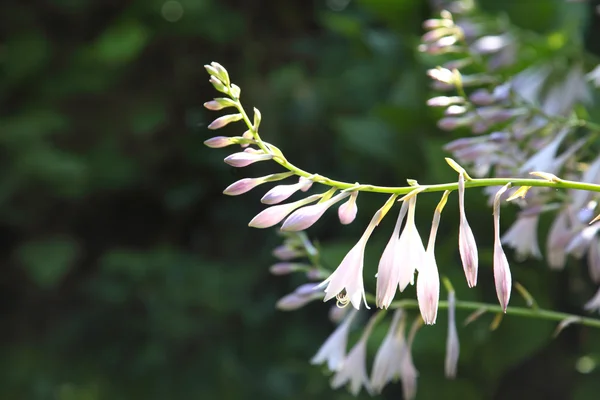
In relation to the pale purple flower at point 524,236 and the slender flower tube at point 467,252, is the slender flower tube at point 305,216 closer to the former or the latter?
the slender flower tube at point 467,252

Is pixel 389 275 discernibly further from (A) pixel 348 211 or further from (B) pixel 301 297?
(B) pixel 301 297

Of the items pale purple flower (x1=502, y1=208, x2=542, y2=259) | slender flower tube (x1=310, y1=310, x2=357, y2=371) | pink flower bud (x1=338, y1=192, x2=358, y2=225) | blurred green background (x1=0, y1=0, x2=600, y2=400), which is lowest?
blurred green background (x1=0, y1=0, x2=600, y2=400)

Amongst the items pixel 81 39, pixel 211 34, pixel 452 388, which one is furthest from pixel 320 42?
pixel 452 388

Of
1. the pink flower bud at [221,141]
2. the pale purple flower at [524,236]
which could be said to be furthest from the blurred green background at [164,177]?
the pink flower bud at [221,141]

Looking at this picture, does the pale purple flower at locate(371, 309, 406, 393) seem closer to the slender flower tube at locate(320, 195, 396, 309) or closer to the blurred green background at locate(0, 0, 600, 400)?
the slender flower tube at locate(320, 195, 396, 309)

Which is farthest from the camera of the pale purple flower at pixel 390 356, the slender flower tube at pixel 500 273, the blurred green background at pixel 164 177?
the blurred green background at pixel 164 177

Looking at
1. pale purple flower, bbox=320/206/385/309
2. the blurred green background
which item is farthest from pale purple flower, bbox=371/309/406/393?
the blurred green background
